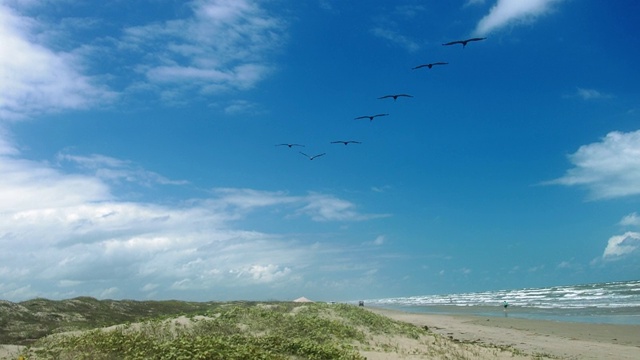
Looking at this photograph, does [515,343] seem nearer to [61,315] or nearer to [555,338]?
[555,338]

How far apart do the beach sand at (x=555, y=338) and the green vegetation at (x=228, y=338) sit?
9.85 feet

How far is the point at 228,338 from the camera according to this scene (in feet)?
65.4

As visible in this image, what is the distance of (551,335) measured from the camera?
36.0 m

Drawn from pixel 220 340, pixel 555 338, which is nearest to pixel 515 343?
pixel 555 338

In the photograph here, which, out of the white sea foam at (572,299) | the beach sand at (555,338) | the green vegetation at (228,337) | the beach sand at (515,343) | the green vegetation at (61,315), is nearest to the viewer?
the green vegetation at (228,337)

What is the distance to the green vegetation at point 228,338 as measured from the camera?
55.7ft

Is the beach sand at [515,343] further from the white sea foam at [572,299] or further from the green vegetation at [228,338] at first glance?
the white sea foam at [572,299]

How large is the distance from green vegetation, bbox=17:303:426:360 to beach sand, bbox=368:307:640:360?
3.00 meters

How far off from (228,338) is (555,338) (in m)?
24.4

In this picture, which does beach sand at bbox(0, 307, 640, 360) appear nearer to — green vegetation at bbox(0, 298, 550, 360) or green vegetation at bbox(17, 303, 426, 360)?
green vegetation at bbox(0, 298, 550, 360)

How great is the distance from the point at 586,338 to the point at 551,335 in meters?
2.81

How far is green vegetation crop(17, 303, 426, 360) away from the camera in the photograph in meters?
17.0

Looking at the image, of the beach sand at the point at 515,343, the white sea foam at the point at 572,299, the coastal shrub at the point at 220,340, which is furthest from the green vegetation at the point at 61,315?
the white sea foam at the point at 572,299

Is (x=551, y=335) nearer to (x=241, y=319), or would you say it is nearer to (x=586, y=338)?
(x=586, y=338)
